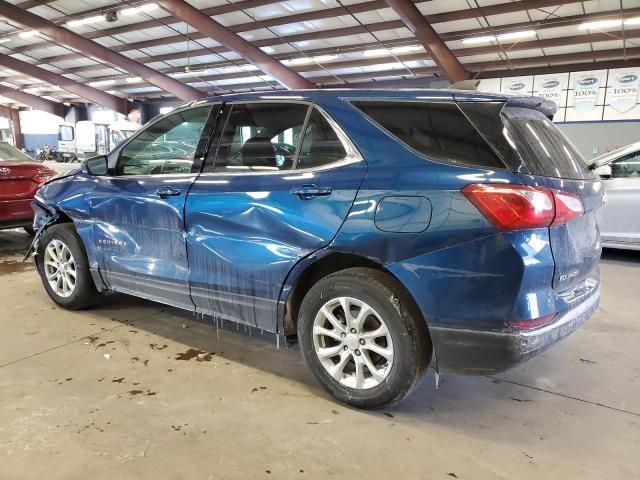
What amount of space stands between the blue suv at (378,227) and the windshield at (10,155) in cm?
418

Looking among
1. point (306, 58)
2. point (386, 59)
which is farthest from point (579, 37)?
point (306, 58)

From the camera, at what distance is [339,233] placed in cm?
232

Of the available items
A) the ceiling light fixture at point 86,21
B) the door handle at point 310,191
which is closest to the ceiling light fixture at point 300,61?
the ceiling light fixture at point 86,21

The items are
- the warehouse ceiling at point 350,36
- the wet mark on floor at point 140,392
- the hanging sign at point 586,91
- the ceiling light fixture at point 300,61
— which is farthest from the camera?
the ceiling light fixture at point 300,61

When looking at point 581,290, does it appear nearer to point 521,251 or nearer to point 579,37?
point 521,251

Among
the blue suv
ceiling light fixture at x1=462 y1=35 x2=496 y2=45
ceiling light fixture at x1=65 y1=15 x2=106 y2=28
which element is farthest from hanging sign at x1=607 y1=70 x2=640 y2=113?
ceiling light fixture at x1=65 y1=15 x2=106 y2=28

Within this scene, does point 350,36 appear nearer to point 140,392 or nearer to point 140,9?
A: point 140,9

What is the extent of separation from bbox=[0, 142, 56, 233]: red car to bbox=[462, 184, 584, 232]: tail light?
5.68 metres

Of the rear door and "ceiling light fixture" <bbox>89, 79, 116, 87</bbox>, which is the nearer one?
the rear door

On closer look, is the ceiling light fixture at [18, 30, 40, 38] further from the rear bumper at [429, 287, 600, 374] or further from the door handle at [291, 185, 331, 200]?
the rear bumper at [429, 287, 600, 374]

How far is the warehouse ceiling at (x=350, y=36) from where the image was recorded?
41.4 feet

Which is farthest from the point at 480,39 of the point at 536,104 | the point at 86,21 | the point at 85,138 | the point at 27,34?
the point at 85,138

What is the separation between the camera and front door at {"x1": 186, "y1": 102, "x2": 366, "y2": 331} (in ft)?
7.85

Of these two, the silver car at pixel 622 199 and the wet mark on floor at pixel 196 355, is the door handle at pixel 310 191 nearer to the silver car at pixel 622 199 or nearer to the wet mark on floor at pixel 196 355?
the wet mark on floor at pixel 196 355
